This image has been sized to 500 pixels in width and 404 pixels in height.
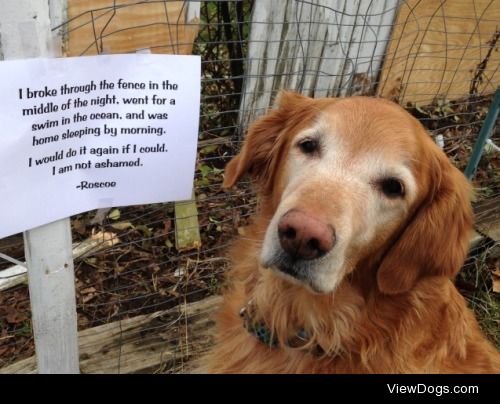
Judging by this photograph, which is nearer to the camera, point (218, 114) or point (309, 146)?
point (309, 146)

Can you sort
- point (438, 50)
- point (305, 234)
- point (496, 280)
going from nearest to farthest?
1. point (305, 234)
2. point (496, 280)
3. point (438, 50)

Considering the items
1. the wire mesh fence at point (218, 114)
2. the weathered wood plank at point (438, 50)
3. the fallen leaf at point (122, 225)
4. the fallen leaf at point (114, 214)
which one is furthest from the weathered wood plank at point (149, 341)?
the weathered wood plank at point (438, 50)

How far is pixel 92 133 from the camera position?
181 centimetres

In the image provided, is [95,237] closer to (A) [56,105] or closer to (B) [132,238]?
(B) [132,238]

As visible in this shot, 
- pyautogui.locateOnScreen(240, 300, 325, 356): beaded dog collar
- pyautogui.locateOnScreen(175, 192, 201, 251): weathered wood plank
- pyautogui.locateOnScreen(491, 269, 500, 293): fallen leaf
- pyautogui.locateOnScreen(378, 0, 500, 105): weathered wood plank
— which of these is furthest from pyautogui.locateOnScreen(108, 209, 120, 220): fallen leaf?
pyautogui.locateOnScreen(491, 269, 500, 293): fallen leaf

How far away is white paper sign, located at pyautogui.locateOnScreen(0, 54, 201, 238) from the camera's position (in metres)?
1.65

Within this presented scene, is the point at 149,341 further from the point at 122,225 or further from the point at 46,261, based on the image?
the point at 46,261

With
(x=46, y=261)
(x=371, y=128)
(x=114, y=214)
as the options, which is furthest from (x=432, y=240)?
(x=114, y=214)

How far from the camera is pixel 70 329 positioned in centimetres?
215

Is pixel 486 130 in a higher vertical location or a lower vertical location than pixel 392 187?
lower

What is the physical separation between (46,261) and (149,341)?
1.07 metres

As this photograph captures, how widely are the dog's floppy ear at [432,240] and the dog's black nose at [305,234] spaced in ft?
1.54

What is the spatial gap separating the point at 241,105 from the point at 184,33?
1.12 meters

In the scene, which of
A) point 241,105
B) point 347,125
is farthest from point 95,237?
point 347,125
